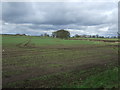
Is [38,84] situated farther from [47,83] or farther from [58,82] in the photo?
[58,82]

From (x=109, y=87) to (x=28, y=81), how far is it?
3.76m

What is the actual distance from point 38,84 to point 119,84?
138 inches

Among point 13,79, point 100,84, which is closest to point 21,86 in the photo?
point 13,79

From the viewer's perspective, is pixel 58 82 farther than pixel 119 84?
Yes

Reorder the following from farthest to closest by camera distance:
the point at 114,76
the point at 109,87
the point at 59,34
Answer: the point at 59,34 < the point at 114,76 < the point at 109,87

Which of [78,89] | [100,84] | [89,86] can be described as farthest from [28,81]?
[100,84]

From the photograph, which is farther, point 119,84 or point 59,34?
point 59,34

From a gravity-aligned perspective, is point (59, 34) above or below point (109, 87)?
above

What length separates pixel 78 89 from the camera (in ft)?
16.2

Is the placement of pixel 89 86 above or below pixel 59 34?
below

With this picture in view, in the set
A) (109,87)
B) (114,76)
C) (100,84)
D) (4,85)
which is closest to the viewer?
(109,87)

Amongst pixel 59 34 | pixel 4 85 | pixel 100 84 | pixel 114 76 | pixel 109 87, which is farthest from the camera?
pixel 59 34

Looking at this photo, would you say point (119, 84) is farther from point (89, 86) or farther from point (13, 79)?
point (13, 79)

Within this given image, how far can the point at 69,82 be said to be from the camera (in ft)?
19.0
